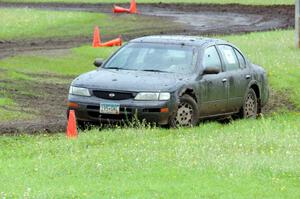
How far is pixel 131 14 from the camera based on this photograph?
48156 millimetres

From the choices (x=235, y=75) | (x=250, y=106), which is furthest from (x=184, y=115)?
(x=250, y=106)

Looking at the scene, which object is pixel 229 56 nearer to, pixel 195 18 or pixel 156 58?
pixel 156 58

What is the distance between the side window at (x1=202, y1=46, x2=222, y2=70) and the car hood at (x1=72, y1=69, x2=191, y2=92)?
0.90 meters

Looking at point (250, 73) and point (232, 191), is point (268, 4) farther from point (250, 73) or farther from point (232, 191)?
point (232, 191)

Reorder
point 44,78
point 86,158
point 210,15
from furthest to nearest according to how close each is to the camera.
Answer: point 210,15 < point 44,78 < point 86,158

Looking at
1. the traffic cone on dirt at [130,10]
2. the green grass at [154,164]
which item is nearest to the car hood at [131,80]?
the green grass at [154,164]

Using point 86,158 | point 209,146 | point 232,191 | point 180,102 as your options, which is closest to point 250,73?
point 180,102

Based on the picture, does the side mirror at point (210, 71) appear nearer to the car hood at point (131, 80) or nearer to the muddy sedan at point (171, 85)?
the muddy sedan at point (171, 85)

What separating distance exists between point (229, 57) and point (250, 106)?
3.28ft

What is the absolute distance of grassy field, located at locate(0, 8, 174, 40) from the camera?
3947cm

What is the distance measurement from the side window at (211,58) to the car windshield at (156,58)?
23 centimetres

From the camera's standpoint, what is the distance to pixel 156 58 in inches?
746

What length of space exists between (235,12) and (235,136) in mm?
34097

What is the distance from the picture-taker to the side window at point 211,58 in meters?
19.2
